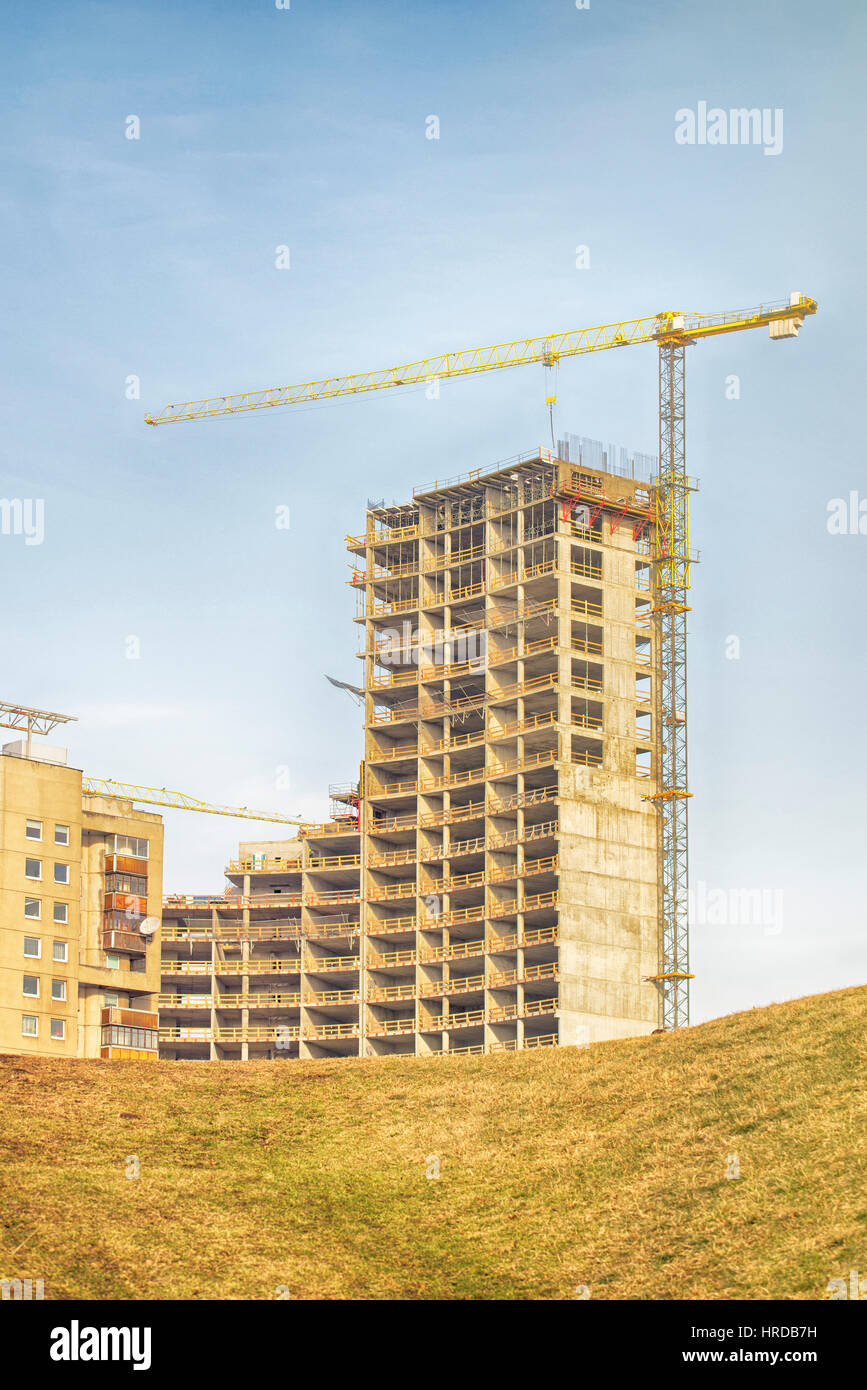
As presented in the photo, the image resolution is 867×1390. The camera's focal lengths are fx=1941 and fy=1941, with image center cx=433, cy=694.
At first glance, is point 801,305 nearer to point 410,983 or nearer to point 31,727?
point 410,983

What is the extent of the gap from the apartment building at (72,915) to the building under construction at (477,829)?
29499 mm

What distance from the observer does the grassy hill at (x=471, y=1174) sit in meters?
49.2

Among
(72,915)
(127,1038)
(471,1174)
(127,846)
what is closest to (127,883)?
(127,846)

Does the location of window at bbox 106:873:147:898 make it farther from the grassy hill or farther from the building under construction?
the grassy hill

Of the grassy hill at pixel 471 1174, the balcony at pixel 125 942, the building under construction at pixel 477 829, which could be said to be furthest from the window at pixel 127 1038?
the grassy hill at pixel 471 1174

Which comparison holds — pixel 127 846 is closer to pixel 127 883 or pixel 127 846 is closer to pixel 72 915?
pixel 127 883

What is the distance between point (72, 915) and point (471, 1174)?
62.8 m

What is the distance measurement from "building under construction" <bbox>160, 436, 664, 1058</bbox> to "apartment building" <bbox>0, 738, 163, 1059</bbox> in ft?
96.8

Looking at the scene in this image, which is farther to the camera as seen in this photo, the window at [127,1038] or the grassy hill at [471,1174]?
the window at [127,1038]

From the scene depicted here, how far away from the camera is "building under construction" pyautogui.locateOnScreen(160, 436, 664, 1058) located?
144 metres

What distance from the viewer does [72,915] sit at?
390 feet

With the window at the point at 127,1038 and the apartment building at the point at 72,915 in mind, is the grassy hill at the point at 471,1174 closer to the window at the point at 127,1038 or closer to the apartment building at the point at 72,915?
the apartment building at the point at 72,915

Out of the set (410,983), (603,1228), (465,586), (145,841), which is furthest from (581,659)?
(603,1228)

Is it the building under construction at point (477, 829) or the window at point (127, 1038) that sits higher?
the building under construction at point (477, 829)
